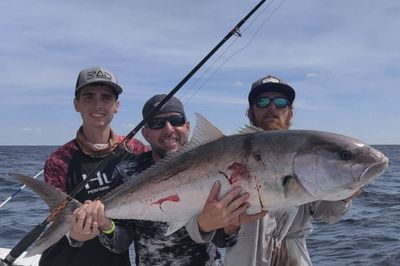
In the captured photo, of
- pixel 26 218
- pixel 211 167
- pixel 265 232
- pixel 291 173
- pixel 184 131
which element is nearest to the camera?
pixel 291 173

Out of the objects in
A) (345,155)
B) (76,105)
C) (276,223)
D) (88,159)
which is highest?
(76,105)

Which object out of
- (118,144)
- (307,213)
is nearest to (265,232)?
(307,213)

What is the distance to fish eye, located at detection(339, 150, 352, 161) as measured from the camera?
10.2 feet

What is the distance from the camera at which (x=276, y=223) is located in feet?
12.5

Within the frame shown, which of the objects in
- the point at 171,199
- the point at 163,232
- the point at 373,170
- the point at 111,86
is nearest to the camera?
the point at 373,170

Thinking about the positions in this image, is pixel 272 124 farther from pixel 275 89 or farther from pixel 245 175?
pixel 245 175

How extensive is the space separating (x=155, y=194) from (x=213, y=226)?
52cm

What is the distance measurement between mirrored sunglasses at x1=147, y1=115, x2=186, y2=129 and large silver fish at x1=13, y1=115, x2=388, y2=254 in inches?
21.7

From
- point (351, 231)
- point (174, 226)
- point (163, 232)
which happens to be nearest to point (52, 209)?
point (163, 232)

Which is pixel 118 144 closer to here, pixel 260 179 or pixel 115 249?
pixel 115 249

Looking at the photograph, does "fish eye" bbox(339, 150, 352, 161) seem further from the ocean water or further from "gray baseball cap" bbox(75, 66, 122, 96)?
the ocean water

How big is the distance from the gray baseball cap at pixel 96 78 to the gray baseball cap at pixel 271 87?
1.30 m

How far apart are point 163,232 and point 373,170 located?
183 centimetres

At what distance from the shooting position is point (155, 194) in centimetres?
362
